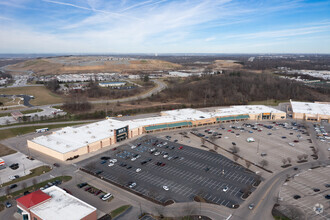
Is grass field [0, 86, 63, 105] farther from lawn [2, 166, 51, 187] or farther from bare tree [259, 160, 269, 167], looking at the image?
bare tree [259, 160, 269, 167]

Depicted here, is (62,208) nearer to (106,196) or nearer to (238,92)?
(106,196)

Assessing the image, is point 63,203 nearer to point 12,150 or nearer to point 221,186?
point 221,186

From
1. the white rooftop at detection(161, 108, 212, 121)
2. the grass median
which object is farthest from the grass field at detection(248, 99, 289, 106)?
the grass median

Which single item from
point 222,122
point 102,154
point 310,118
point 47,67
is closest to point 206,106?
point 222,122

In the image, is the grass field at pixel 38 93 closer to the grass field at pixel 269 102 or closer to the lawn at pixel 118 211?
the lawn at pixel 118 211

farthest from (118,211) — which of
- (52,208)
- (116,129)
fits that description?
(116,129)
